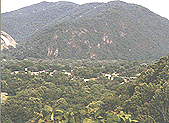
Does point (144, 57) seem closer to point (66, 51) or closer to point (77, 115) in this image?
point (66, 51)

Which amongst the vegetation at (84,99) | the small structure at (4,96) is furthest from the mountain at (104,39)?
the small structure at (4,96)

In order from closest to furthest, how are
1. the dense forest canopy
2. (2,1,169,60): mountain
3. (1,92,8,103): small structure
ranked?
the dense forest canopy
(1,92,8,103): small structure
(2,1,169,60): mountain

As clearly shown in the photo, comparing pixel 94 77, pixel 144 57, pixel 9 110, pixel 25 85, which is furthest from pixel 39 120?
pixel 144 57

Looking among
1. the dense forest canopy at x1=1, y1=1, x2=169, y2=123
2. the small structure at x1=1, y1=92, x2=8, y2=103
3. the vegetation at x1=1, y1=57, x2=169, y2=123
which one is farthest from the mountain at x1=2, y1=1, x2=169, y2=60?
the small structure at x1=1, y1=92, x2=8, y2=103

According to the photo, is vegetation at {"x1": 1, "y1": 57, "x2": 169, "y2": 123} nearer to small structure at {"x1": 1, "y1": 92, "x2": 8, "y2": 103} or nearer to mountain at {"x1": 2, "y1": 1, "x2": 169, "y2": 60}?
small structure at {"x1": 1, "y1": 92, "x2": 8, "y2": 103}

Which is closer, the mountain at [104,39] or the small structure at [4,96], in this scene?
the small structure at [4,96]

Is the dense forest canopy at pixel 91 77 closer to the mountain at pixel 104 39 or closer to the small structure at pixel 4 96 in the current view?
the mountain at pixel 104 39

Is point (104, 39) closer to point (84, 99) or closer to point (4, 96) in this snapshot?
point (84, 99)
